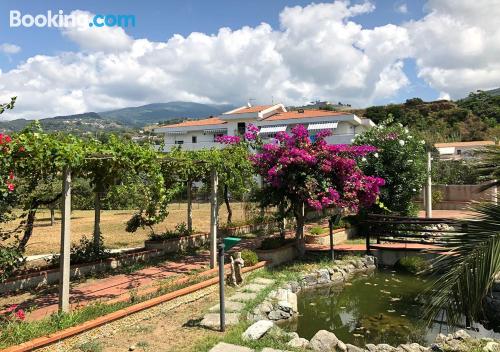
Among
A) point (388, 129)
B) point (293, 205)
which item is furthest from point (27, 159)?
point (388, 129)

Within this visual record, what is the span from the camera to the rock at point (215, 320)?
6.46 meters

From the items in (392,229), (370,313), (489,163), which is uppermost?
(489,163)

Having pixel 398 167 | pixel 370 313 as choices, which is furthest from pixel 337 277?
pixel 398 167

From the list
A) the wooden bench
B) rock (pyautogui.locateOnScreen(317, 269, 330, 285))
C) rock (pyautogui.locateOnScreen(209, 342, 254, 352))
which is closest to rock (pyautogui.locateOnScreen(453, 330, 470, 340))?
rock (pyautogui.locateOnScreen(209, 342, 254, 352))

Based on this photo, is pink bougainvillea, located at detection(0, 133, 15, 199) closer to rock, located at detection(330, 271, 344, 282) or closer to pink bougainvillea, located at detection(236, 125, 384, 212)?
pink bougainvillea, located at detection(236, 125, 384, 212)

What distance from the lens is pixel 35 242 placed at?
44.4 ft

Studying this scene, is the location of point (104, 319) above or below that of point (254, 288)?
above

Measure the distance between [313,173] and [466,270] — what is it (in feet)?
23.9

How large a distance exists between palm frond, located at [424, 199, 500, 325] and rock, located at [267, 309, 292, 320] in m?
4.39

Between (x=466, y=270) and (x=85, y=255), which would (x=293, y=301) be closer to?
(x=85, y=255)

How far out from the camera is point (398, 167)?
15.0 meters

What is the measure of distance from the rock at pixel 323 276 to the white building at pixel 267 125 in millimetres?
24978

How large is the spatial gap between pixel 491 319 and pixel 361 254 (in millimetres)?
4649

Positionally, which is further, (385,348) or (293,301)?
(293,301)
